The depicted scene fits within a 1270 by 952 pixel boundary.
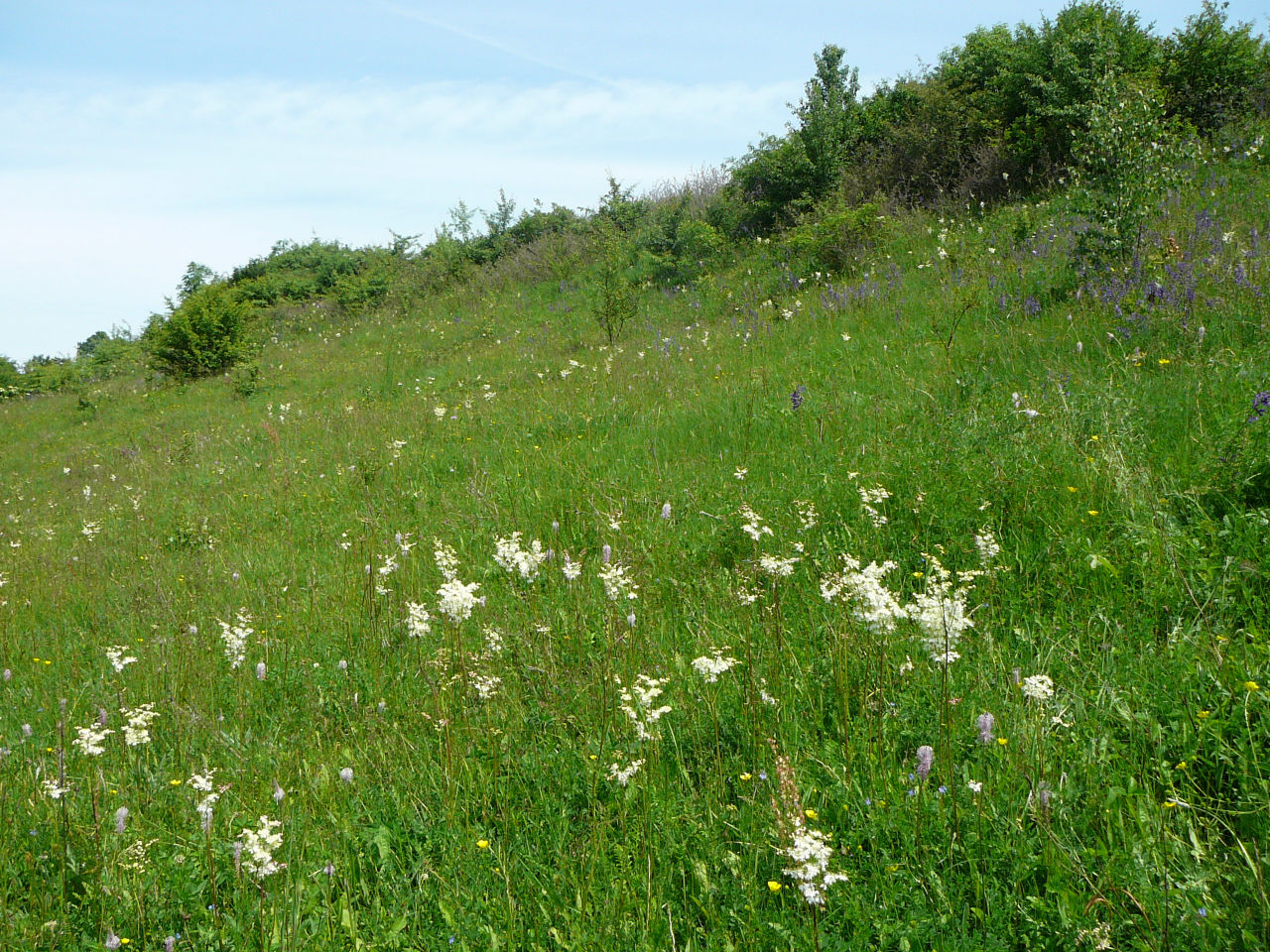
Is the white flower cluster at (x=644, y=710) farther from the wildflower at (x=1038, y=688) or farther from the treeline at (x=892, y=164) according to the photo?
the treeline at (x=892, y=164)

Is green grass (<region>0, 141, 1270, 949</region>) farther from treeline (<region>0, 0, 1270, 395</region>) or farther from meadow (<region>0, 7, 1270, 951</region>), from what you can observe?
treeline (<region>0, 0, 1270, 395</region>)

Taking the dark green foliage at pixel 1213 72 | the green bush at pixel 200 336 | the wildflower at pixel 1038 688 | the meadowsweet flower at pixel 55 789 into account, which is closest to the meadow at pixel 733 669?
the wildflower at pixel 1038 688

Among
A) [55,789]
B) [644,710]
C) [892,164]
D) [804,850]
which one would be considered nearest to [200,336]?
[892,164]

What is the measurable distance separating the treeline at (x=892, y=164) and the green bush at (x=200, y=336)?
4cm

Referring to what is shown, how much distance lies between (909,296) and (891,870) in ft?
25.1

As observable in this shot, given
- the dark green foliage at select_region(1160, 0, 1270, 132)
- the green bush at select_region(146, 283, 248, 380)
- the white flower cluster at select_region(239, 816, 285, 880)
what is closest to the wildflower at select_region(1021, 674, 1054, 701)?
the white flower cluster at select_region(239, 816, 285, 880)

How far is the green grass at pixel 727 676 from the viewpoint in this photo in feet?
6.23

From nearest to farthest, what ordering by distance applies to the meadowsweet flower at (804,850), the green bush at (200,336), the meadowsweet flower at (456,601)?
the meadowsweet flower at (804,850), the meadowsweet flower at (456,601), the green bush at (200,336)

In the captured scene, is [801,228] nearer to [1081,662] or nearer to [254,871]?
[1081,662]

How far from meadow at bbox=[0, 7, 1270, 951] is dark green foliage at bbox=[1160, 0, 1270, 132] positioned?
584 cm

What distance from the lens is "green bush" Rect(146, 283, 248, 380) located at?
60.4 ft

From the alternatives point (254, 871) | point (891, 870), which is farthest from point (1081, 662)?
point (254, 871)

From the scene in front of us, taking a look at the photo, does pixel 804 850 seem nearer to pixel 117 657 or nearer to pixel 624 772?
pixel 624 772

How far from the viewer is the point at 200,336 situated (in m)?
18.4
